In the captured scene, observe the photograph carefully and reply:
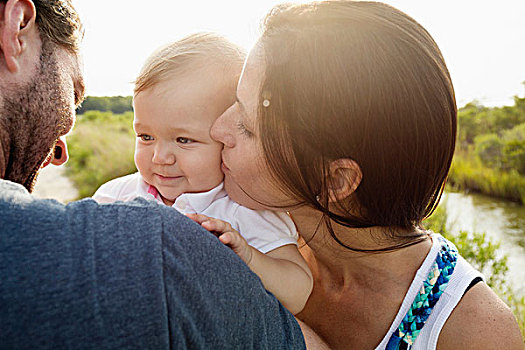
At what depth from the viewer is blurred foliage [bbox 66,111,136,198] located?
10664 millimetres

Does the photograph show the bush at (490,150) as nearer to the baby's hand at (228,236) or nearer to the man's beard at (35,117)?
the baby's hand at (228,236)

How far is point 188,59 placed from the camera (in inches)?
76.1

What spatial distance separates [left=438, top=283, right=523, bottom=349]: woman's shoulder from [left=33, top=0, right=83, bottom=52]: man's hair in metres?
1.69

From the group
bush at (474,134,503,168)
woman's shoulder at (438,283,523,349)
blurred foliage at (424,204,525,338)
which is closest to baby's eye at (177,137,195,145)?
woman's shoulder at (438,283,523,349)

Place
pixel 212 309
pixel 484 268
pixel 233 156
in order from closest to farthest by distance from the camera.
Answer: pixel 212 309
pixel 233 156
pixel 484 268

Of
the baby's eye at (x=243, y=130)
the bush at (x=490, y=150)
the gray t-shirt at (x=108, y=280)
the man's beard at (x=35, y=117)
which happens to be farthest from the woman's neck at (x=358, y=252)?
the bush at (x=490, y=150)

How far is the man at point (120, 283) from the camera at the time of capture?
0.95 m

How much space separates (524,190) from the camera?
818cm

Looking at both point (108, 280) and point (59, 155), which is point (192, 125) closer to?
point (59, 155)

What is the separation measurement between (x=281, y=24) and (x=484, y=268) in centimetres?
400

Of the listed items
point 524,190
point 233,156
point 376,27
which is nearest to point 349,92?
point 376,27

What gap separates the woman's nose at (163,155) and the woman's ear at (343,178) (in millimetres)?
657

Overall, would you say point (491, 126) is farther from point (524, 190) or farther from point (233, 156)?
point (233, 156)

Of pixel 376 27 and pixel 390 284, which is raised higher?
pixel 376 27
